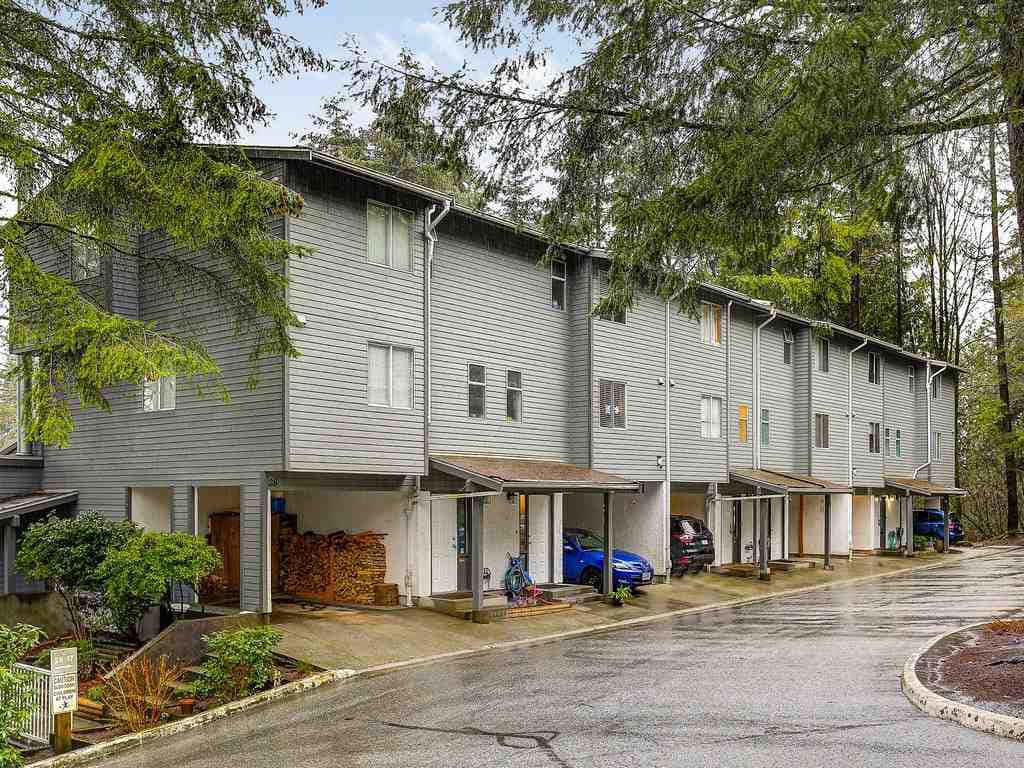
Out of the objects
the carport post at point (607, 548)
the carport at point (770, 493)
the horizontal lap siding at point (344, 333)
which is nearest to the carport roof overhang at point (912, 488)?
the carport at point (770, 493)

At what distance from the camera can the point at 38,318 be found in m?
14.1

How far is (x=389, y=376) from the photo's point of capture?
20.1 metres

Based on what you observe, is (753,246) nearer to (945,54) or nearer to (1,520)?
(945,54)

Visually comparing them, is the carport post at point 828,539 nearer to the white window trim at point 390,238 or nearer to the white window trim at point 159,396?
the white window trim at point 390,238

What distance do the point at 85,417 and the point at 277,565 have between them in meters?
5.41

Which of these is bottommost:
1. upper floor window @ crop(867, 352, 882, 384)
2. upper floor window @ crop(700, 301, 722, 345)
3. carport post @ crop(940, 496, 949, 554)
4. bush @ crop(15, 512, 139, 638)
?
carport post @ crop(940, 496, 949, 554)

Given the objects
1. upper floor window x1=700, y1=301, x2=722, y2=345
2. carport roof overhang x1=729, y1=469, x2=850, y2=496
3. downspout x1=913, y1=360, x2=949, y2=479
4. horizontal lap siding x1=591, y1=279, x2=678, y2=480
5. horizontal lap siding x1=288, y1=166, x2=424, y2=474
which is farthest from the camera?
downspout x1=913, y1=360, x2=949, y2=479

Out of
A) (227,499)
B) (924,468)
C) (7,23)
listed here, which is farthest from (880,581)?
(7,23)

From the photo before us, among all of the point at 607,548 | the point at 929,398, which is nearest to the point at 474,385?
the point at 607,548

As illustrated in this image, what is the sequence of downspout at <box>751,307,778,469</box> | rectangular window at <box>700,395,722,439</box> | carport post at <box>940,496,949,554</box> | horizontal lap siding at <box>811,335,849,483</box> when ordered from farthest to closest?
carport post at <box>940,496,949,554</box>
horizontal lap siding at <box>811,335,849,483</box>
downspout at <box>751,307,778,469</box>
rectangular window at <box>700,395,722,439</box>

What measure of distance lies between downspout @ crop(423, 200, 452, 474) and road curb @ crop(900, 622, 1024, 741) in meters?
10.3

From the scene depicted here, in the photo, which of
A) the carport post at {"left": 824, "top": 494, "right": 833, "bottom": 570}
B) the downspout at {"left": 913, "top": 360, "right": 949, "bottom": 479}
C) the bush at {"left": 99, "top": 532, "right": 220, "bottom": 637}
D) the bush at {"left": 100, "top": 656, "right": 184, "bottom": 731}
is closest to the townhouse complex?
the bush at {"left": 99, "top": 532, "right": 220, "bottom": 637}

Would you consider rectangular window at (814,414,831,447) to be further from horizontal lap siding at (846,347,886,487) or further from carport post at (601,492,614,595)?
carport post at (601,492,614,595)

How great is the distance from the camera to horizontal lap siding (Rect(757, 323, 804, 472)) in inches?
→ 1305
